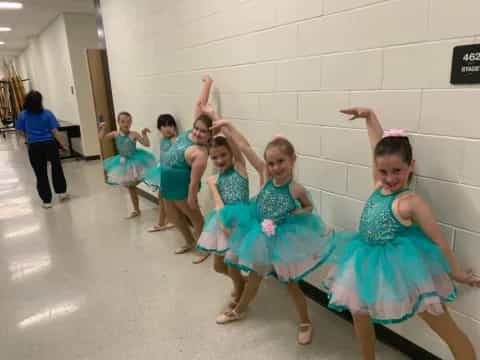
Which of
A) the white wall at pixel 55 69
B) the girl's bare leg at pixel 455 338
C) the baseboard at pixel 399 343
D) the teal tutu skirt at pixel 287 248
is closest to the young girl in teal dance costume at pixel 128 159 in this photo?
the teal tutu skirt at pixel 287 248

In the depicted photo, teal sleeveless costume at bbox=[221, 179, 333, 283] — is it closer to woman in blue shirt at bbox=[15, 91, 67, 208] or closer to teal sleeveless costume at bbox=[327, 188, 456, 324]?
teal sleeveless costume at bbox=[327, 188, 456, 324]

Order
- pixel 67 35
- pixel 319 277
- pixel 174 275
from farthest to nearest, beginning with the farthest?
pixel 67 35, pixel 174 275, pixel 319 277

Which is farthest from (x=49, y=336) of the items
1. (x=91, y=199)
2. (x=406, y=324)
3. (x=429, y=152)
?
(x=91, y=199)

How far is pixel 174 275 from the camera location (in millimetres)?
2939

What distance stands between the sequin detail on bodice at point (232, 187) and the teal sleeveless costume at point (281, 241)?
0.27 metres

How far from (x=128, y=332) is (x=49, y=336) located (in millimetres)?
486

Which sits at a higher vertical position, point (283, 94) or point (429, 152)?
point (283, 94)

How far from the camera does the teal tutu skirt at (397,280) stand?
57.5 inches

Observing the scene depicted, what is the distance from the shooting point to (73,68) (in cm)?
739

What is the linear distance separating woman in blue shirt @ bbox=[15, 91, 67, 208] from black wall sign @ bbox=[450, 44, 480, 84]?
4537mm

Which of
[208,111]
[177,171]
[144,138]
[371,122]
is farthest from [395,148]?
[144,138]

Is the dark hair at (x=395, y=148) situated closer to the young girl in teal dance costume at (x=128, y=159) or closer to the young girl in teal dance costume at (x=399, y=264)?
the young girl in teal dance costume at (x=399, y=264)

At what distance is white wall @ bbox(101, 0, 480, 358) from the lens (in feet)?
5.08

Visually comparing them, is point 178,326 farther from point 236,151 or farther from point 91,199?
point 91,199
